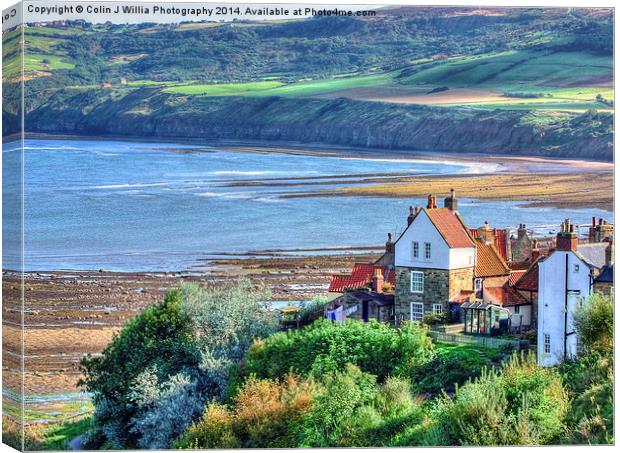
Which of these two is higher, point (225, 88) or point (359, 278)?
point (225, 88)

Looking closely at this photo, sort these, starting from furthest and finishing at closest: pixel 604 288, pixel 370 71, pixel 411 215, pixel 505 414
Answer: pixel 370 71
pixel 411 215
pixel 604 288
pixel 505 414

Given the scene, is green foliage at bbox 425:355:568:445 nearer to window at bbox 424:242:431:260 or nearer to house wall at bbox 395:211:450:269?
house wall at bbox 395:211:450:269

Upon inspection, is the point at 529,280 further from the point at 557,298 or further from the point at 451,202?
the point at 451,202

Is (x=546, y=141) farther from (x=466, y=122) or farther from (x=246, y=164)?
(x=246, y=164)

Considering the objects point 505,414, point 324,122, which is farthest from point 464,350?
point 324,122

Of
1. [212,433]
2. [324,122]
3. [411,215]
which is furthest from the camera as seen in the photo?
[324,122]

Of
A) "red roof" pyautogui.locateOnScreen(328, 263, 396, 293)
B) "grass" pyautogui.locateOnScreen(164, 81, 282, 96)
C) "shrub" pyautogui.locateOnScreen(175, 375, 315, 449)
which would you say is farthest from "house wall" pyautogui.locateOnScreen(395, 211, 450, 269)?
"grass" pyautogui.locateOnScreen(164, 81, 282, 96)

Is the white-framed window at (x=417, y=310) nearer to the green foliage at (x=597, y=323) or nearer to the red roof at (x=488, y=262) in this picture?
the red roof at (x=488, y=262)
